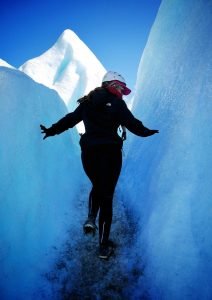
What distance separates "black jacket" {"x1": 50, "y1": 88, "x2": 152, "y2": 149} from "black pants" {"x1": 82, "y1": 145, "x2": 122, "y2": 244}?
0.27 ft

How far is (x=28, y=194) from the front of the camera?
8.34ft

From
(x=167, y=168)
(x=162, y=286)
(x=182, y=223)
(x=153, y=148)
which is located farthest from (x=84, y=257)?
(x=153, y=148)

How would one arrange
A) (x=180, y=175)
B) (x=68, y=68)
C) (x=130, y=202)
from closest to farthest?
(x=180, y=175) → (x=130, y=202) → (x=68, y=68)

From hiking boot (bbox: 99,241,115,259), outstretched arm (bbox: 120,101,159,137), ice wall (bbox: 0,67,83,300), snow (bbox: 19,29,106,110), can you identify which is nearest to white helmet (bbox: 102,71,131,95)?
outstretched arm (bbox: 120,101,159,137)

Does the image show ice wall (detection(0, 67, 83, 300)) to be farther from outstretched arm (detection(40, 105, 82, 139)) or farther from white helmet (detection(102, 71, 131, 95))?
white helmet (detection(102, 71, 131, 95))

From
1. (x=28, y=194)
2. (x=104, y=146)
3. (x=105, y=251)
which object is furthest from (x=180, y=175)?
(x=28, y=194)

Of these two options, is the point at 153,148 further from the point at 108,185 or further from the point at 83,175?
the point at 83,175

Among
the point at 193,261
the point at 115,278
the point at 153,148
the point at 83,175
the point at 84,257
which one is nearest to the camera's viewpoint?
the point at 193,261

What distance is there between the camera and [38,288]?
83.7 inches

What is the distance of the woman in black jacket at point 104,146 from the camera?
2189 mm

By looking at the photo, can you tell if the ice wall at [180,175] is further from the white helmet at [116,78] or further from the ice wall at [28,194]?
the ice wall at [28,194]

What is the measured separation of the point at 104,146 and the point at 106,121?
0.26 meters

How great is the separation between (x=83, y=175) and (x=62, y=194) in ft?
3.39

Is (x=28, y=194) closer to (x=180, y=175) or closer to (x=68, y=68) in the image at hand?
(x=180, y=175)
